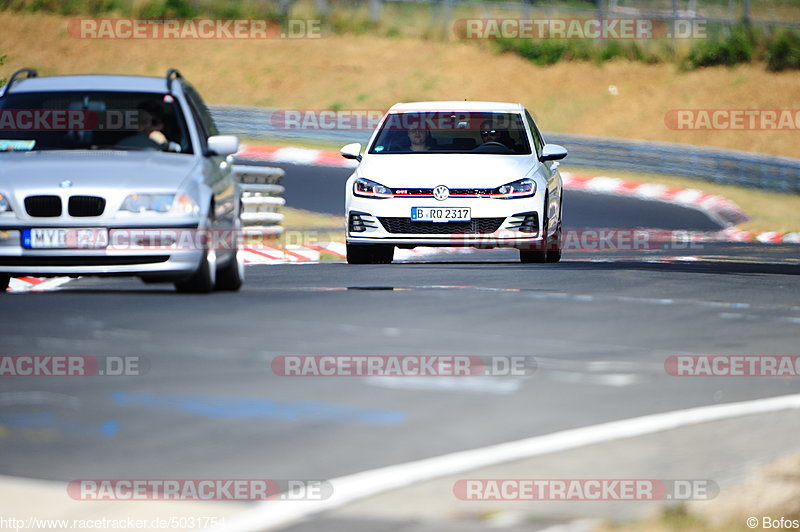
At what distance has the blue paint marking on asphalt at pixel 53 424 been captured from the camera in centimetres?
723

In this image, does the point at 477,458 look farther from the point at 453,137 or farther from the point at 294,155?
the point at 294,155

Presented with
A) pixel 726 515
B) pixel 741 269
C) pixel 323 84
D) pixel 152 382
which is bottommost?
pixel 323 84

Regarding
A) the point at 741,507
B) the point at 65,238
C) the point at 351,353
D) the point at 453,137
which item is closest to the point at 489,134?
the point at 453,137

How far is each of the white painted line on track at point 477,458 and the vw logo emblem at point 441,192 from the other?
8573 mm

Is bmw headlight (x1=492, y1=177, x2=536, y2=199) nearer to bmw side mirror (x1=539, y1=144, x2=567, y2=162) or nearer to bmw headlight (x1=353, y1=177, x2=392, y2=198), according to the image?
bmw side mirror (x1=539, y1=144, x2=567, y2=162)

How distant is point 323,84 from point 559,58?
7.44m

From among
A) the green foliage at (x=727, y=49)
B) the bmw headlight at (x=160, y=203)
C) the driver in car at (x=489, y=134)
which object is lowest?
the green foliage at (x=727, y=49)

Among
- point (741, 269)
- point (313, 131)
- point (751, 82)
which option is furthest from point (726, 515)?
point (751, 82)

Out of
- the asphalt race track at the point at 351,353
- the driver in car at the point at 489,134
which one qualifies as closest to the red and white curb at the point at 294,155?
the driver in car at the point at 489,134

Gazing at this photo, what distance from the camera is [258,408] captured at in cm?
779

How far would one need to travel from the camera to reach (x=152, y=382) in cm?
852

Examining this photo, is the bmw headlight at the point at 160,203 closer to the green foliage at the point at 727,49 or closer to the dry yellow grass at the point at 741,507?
the dry yellow grass at the point at 741,507

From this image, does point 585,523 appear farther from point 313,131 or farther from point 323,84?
point 323,84

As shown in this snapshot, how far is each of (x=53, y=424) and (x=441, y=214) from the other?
9.81 meters
